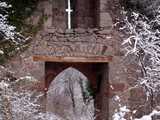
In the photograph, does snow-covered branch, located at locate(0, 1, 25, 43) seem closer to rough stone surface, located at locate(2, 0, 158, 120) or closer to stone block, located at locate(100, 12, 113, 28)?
rough stone surface, located at locate(2, 0, 158, 120)

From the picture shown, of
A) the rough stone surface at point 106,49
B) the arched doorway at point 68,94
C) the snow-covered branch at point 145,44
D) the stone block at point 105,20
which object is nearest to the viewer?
the snow-covered branch at point 145,44

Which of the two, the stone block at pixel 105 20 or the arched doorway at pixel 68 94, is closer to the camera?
the stone block at pixel 105 20

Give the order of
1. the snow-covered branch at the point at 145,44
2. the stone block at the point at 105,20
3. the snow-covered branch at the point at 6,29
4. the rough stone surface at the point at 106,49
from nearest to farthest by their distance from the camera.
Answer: the snow-covered branch at the point at 6,29 → the snow-covered branch at the point at 145,44 → the rough stone surface at the point at 106,49 → the stone block at the point at 105,20

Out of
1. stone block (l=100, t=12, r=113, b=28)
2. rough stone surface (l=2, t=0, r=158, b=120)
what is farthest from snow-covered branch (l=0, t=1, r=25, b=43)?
stone block (l=100, t=12, r=113, b=28)

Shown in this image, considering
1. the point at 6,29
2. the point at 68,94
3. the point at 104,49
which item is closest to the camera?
the point at 6,29

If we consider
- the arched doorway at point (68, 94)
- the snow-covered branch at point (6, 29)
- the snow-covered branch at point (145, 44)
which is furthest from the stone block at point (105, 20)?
the arched doorway at point (68, 94)

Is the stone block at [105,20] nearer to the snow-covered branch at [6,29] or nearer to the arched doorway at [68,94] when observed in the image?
the snow-covered branch at [6,29]

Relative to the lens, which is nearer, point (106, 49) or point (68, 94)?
point (106, 49)

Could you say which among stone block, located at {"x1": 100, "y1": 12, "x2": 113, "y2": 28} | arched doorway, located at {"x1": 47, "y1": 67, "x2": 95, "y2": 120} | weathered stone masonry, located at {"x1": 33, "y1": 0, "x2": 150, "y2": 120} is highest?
stone block, located at {"x1": 100, "y1": 12, "x2": 113, "y2": 28}

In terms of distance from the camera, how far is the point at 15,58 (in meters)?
7.86

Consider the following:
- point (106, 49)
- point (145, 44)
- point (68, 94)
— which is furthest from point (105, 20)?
point (68, 94)

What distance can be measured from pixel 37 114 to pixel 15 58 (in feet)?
3.40

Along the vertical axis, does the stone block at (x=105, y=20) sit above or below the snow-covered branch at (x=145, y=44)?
above

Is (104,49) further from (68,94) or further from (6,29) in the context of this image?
(68,94)
